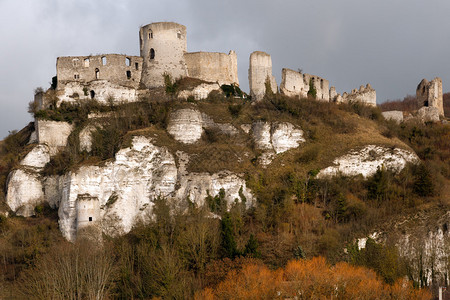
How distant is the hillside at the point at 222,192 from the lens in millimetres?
41656

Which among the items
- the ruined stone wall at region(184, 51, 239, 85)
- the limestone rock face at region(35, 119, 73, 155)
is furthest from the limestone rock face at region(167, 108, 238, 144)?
the limestone rock face at region(35, 119, 73, 155)

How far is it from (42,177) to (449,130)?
35.8 meters

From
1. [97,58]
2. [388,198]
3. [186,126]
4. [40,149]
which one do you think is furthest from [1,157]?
[388,198]

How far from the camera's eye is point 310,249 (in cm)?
4331

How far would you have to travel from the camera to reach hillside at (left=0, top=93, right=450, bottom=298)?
41.7m

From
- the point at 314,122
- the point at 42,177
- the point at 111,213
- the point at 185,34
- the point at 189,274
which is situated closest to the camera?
the point at 189,274

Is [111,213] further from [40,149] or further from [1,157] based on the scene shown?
[1,157]

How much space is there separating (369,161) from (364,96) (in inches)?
584

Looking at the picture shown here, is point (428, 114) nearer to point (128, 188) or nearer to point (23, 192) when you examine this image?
point (128, 188)

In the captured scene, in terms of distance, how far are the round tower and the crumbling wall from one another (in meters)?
16.3

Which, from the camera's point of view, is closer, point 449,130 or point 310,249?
point 310,249

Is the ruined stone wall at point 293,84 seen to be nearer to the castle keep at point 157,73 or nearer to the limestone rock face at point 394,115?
the castle keep at point 157,73

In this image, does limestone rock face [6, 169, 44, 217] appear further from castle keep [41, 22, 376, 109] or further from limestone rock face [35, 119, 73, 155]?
castle keep [41, 22, 376, 109]

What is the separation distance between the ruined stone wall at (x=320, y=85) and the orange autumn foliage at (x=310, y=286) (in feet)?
95.5
